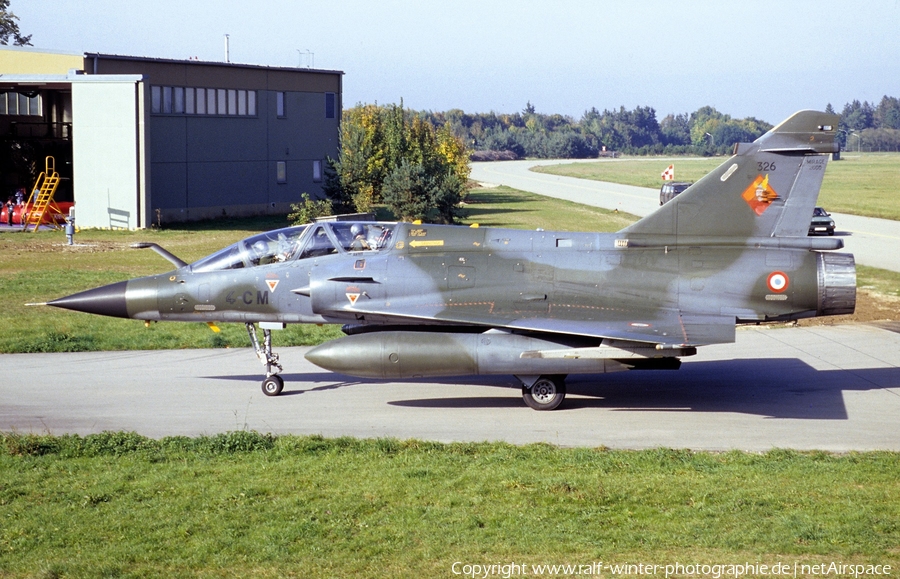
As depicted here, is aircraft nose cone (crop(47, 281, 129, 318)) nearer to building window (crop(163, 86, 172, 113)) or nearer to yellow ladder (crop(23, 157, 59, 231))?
yellow ladder (crop(23, 157, 59, 231))

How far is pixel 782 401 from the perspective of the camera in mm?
13836

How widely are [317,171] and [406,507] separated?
140 ft

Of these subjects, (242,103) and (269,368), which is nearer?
(269,368)

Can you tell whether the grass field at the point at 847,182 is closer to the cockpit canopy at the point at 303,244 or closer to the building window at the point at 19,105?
the cockpit canopy at the point at 303,244

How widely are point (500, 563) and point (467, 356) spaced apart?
5273 mm

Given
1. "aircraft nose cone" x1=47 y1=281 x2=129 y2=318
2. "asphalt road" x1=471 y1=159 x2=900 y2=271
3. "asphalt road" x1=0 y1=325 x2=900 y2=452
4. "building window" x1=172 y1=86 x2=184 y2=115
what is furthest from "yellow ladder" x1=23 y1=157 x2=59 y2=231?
"asphalt road" x1=471 y1=159 x2=900 y2=271

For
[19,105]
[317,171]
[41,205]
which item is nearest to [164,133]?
[41,205]

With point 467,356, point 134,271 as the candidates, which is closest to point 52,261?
point 134,271

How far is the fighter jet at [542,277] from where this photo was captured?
1317 centimetres

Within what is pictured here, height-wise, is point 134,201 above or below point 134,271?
above

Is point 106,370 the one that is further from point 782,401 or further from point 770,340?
point 770,340

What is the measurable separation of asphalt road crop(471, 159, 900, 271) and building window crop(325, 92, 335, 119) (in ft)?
57.2

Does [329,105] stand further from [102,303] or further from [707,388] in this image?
[707,388]

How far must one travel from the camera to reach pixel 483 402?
45.6ft
